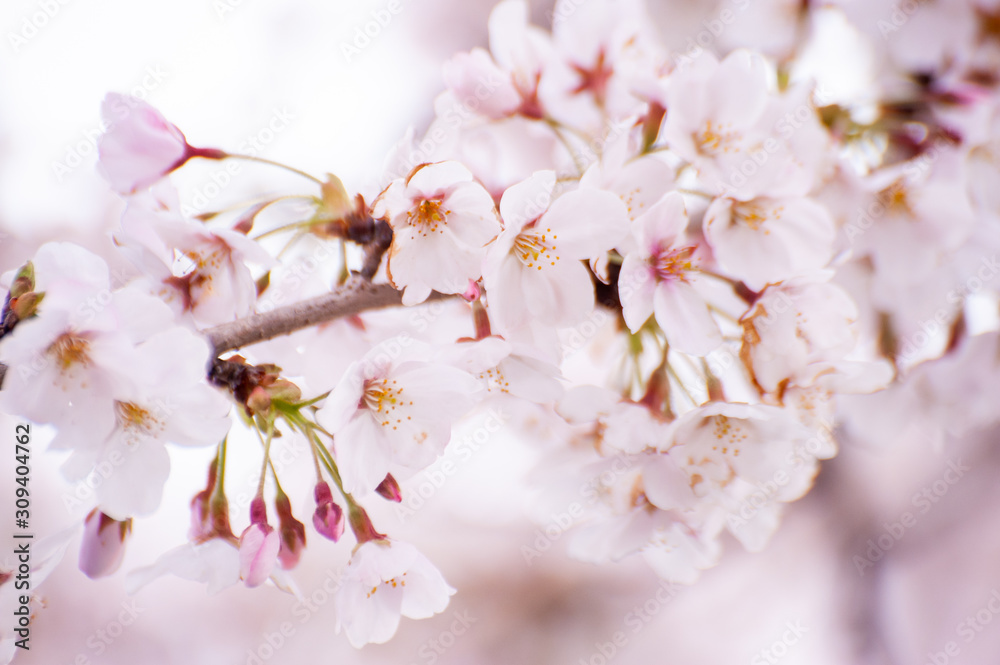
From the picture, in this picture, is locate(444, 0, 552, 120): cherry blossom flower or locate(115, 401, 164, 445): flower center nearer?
locate(115, 401, 164, 445): flower center

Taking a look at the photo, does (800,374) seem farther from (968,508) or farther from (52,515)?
(52,515)

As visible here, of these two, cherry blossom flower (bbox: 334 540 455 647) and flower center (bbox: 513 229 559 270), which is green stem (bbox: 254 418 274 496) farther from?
flower center (bbox: 513 229 559 270)

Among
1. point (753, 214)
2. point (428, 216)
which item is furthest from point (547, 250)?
point (753, 214)

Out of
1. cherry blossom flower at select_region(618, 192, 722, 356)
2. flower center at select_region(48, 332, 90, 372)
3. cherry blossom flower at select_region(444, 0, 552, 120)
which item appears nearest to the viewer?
flower center at select_region(48, 332, 90, 372)

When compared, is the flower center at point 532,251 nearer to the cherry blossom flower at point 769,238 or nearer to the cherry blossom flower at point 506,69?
the cherry blossom flower at point 769,238

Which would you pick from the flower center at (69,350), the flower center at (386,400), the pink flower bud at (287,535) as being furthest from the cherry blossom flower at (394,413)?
the flower center at (69,350)

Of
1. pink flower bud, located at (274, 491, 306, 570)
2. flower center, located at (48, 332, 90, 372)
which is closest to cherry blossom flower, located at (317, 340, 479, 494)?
pink flower bud, located at (274, 491, 306, 570)

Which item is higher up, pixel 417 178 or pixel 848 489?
pixel 417 178

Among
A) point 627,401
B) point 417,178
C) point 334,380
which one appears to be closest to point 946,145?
point 627,401

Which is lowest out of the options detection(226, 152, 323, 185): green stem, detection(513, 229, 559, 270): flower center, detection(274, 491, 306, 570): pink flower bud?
detection(274, 491, 306, 570): pink flower bud
